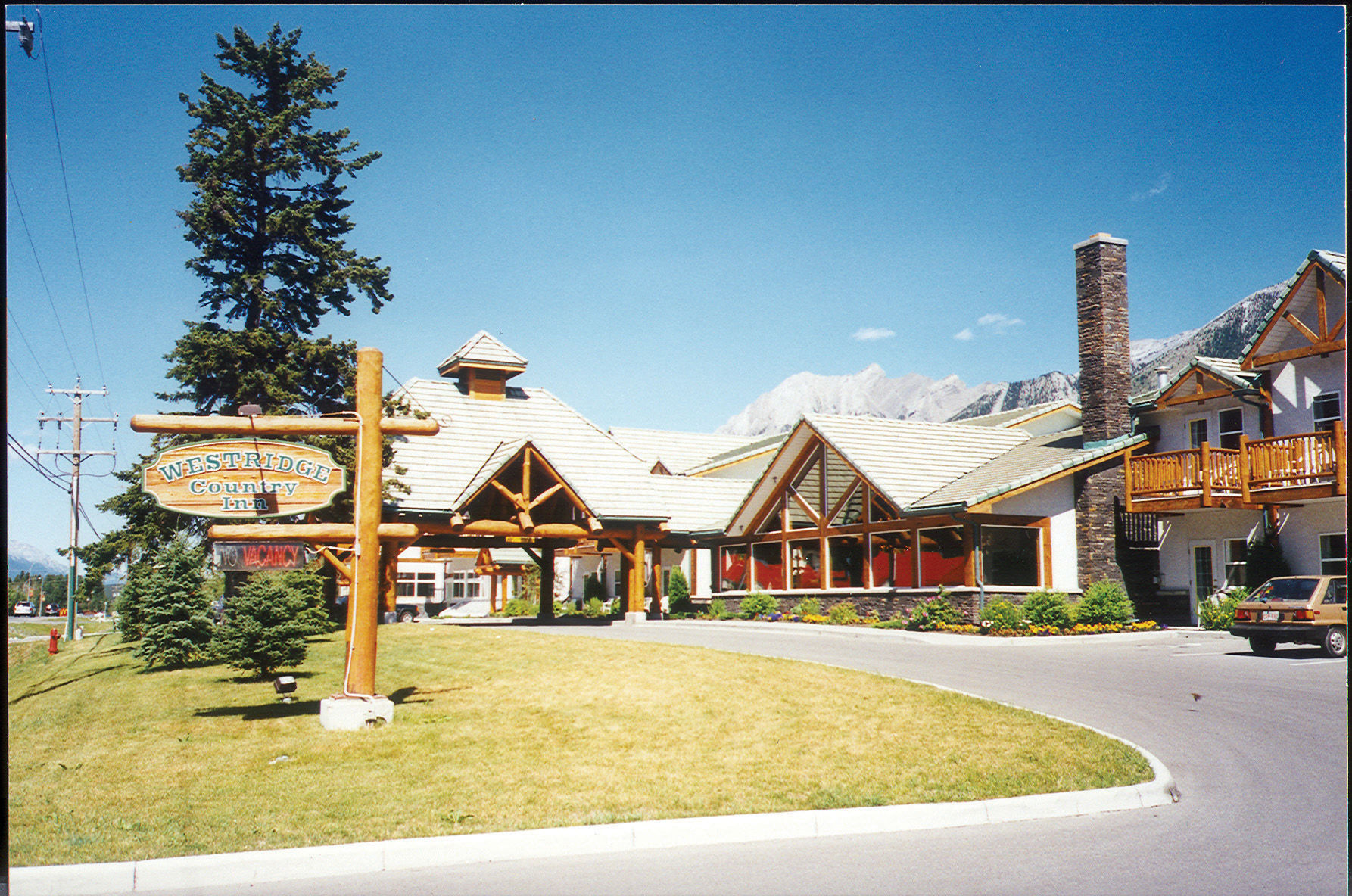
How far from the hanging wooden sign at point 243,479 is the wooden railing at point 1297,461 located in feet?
71.9

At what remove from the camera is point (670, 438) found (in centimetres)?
5566

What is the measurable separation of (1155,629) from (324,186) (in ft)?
78.9

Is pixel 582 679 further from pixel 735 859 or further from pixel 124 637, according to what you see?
pixel 124 637

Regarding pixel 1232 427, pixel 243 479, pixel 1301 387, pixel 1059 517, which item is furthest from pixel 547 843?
pixel 1232 427

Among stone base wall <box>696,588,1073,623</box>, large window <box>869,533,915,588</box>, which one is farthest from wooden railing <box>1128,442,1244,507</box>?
large window <box>869,533,915,588</box>

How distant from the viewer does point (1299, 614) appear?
18.6 m

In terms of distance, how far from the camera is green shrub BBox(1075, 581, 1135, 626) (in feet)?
81.8

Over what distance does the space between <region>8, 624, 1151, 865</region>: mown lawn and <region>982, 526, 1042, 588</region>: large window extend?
12139 millimetres

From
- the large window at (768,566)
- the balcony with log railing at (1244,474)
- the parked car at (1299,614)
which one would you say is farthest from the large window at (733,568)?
the parked car at (1299,614)

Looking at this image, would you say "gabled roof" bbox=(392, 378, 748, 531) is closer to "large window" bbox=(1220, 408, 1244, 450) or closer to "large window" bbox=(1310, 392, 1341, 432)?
"large window" bbox=(1220, 408, 1244, 450)

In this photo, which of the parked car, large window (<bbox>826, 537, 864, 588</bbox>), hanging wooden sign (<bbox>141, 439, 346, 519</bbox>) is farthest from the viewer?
large window (<bbox>826, 537, 864, 588</bbox>)

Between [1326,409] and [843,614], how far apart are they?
43.0 ft

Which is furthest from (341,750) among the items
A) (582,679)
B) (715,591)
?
(715,591)

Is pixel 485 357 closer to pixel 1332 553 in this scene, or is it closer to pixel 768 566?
pixel 768 566
